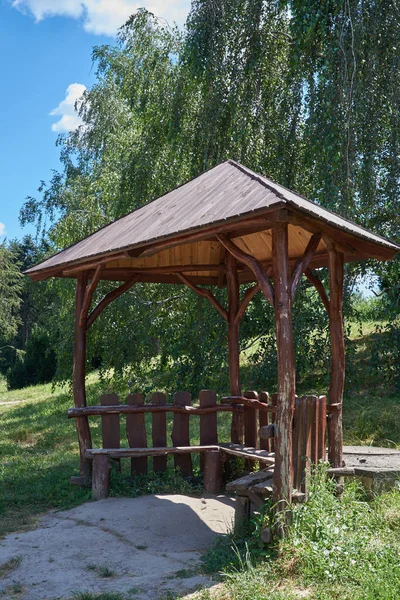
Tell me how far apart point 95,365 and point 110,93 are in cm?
941

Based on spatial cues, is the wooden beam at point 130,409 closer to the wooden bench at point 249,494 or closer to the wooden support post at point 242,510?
the wooden bench at point 249,494

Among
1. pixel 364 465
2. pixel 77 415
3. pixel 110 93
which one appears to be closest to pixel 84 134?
pixel 110 93

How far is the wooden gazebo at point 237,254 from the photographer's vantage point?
5.55 meters

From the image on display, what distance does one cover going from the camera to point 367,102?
9.39m

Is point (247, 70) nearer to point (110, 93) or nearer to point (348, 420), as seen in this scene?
point (348, 420)

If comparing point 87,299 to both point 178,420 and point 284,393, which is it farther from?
point 284,393

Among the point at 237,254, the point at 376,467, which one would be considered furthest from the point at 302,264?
the point at 376,467

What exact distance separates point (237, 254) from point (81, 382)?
3.02 m

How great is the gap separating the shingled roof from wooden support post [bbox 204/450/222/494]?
227 centimetres

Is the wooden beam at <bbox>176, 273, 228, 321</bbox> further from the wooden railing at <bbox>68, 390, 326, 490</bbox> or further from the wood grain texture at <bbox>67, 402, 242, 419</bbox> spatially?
the wood grain texture at <bbox>67, 402, 242, 419</bbox>

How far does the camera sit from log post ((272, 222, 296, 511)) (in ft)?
18.1

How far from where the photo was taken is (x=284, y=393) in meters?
5.54

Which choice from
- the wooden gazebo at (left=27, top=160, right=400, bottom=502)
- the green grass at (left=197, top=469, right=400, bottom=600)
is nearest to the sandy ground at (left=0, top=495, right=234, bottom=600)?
the green grass at (left=197, top=469, right=400, bottom=600)

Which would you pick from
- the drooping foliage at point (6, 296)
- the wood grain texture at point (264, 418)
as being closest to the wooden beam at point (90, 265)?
the wood grain texture at point (264, 418)
